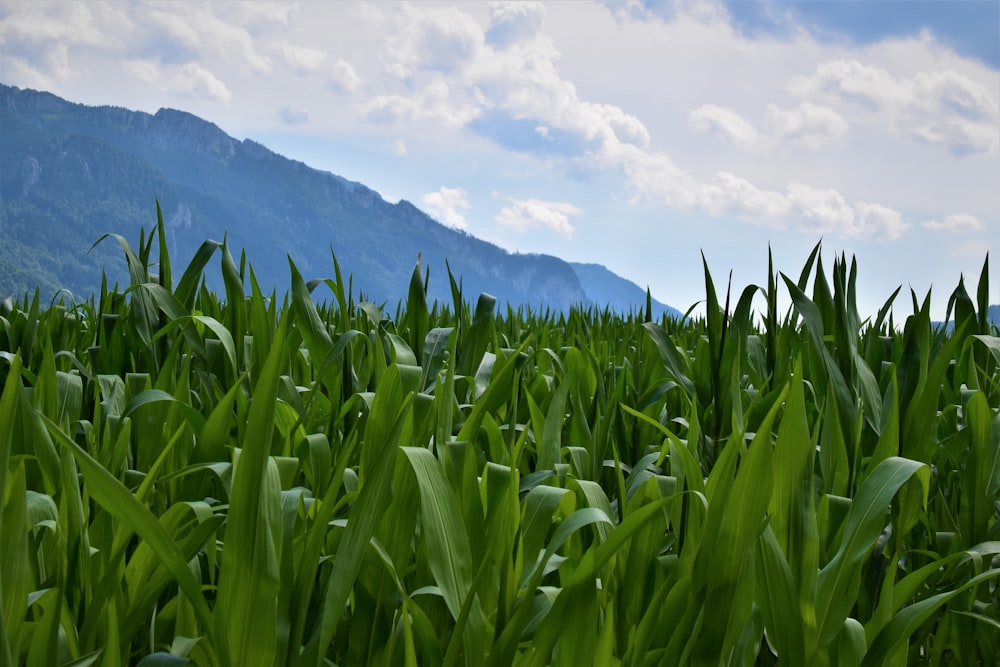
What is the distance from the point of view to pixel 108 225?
362ft

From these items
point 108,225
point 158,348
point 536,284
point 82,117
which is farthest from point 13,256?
point 158,348

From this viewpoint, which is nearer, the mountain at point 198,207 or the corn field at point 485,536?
the corn field at point 485,536

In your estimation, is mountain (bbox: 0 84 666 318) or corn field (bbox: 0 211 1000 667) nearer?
corn field (bbox: 0 211 1000 667)

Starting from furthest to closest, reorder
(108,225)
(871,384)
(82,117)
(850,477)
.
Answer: (82,117)
(108,225)
(871,384)
(850,477)

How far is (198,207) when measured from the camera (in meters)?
125

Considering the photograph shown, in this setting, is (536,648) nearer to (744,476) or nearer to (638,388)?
(744,476)

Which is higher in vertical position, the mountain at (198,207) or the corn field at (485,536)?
the mountain at (198,207)

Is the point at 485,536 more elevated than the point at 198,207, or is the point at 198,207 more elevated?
the point at 198,207

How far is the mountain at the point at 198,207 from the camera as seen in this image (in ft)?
368

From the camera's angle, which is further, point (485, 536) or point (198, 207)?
point (198, 207)

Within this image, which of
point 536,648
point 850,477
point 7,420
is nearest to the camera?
point 7,420

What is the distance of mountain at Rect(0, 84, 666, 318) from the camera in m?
112

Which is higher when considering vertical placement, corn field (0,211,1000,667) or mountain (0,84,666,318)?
mountain (0,84,666,318)

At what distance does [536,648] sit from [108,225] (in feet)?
412
